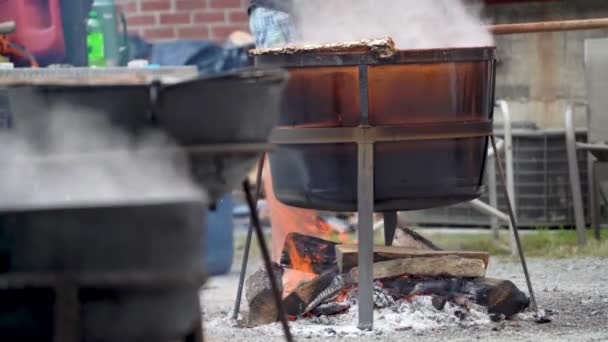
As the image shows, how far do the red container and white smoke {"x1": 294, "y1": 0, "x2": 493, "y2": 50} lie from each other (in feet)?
4.75

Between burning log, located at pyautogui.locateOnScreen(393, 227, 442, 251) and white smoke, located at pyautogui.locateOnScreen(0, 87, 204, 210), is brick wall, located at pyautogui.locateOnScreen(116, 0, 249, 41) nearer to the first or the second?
burning log, located at pyautogui.locateOnScreen(393, 227, 442, 251)

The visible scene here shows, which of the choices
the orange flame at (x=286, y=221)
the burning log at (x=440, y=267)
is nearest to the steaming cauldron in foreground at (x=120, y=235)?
the burning log at (x=440, y=267)

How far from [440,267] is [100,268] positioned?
248 centimetres

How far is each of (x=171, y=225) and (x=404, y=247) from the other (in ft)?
8.88

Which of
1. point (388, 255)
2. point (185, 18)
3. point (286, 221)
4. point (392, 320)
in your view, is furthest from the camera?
point (185, 18)

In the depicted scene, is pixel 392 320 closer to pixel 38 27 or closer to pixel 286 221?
pixel 286 221

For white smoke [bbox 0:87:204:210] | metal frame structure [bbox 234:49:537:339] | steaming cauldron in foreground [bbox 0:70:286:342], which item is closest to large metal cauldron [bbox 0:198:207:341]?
steaming cauldron in foreground [bbox 0:70:286:342]

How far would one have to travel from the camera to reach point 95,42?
21.9ft

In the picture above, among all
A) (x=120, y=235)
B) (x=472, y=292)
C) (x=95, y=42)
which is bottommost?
(x=472, y=292)

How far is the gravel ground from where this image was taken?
4.21m

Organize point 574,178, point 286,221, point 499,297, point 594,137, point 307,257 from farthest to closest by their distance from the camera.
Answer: point 574,178
point 594,137
point 286,221
point 307,257
point 499,297

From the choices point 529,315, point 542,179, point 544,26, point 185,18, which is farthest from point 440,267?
point 185,18

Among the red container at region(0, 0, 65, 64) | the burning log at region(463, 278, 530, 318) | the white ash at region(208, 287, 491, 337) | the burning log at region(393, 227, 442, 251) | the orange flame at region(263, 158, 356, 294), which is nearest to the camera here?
the white ash at region(208, 287, 491, 337)

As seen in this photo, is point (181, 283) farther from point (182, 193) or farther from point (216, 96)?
point (216, 96)
